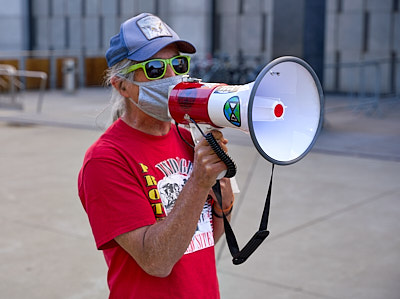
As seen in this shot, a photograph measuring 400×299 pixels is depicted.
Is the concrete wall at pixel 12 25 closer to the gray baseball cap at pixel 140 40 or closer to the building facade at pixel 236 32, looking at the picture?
the building facade at pixel 236 32

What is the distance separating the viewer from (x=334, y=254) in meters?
5.48

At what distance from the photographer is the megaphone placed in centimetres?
189

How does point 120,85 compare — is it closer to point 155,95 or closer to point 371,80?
point 155,95

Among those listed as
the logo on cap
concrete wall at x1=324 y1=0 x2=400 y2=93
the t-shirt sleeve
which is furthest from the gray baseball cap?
concrete wall at x1=324 y1=0 x2=400 y2=93

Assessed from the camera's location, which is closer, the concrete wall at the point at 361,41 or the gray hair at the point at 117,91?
the gray hair at the point at 117,91

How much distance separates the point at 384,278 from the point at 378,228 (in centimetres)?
124

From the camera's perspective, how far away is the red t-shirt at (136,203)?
2.15 metres

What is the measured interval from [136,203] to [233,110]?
0.49 meters

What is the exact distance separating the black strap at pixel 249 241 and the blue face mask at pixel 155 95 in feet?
1.11

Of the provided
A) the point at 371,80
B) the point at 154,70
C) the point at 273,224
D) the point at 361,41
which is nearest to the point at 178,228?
the point at 154,70

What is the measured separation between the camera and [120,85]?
2.38 metres

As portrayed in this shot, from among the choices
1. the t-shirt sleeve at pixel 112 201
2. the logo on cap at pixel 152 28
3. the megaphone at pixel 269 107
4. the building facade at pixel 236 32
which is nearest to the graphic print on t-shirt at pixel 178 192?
the t-shirt sleeve at pixel 112 201

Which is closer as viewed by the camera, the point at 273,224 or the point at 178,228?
the point at 178,228

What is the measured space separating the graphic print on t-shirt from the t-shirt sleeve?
0.33ft
